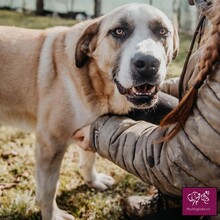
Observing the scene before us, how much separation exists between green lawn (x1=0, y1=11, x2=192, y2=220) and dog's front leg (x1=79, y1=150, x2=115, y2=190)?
→ 0.17 ft

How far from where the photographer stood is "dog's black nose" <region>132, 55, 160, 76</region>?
6.38ft

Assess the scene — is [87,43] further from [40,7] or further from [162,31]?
[40,7]

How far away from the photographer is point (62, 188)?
300 centimetres

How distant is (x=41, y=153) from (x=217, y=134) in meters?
1.35

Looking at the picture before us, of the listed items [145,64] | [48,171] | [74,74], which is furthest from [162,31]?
[48,171]

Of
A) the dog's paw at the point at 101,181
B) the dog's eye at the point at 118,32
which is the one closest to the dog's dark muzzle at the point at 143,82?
the dog's eye at the point at 118,32

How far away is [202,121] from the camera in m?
1.54

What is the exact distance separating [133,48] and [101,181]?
4.77 ft

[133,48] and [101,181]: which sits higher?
[133,48]

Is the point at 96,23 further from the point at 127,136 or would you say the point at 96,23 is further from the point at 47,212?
the point at 47,212

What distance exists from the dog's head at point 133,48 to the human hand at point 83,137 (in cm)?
38

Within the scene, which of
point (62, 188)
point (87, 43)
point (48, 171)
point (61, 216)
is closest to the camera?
point (87, 43)

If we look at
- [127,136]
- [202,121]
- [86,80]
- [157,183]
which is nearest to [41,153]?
[86,80]

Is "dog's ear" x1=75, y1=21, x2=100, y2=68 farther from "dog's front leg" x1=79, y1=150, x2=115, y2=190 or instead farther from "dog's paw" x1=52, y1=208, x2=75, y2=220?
"dog's paw" x1=52, y1=208, x2=75, y2=220
